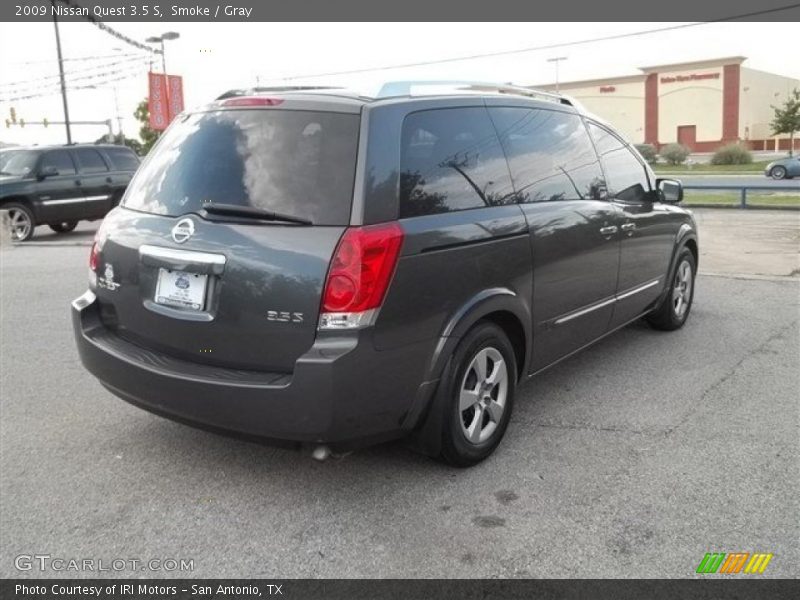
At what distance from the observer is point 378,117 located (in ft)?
10.8

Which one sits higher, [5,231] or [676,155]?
[676,155]

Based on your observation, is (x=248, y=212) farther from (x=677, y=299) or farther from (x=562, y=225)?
(x=677, y=299)

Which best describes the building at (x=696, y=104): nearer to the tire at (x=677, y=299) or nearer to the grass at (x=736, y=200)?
the grass at (x=736, y=200)

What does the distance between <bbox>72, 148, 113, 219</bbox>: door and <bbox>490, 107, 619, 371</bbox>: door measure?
12.5 meters

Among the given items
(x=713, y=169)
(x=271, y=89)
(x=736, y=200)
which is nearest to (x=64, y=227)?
(x=271, y=89)

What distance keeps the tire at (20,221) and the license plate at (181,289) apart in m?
12.5

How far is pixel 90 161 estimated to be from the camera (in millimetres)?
15234

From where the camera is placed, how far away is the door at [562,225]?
410 cm


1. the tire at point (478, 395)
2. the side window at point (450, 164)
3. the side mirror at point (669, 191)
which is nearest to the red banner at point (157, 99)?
the side mirror at point (669, 191)

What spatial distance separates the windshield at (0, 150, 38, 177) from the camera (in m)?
14.5

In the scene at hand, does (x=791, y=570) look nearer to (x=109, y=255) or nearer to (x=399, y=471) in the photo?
(x=399, y=471)

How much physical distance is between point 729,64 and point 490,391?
69.8 m

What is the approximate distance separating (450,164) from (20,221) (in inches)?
514

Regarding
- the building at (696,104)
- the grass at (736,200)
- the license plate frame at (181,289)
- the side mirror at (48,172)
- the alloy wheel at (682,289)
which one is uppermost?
the building at (696,104)
